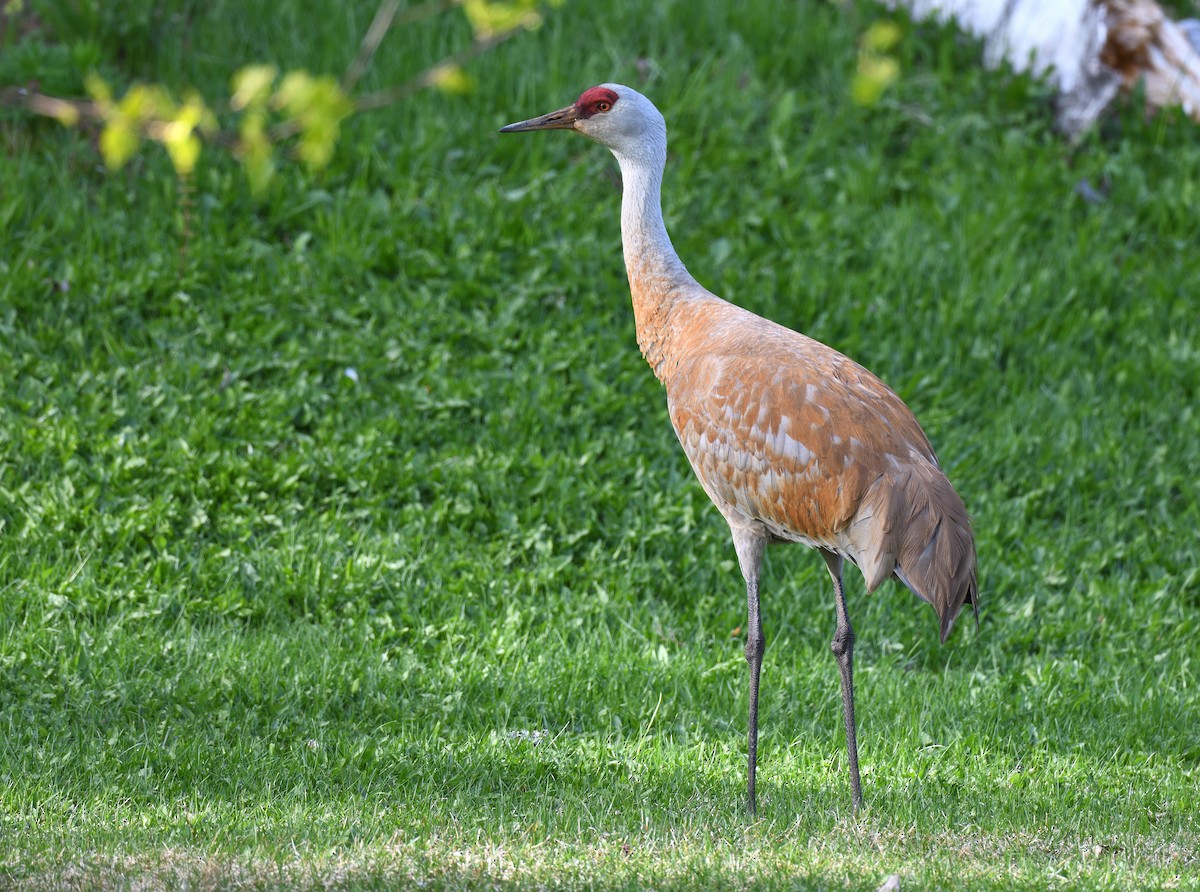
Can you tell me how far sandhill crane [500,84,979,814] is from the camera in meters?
4.53

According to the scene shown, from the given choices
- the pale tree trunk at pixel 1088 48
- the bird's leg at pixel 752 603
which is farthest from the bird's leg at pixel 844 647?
the pale tree trunk at pixel 1088 48

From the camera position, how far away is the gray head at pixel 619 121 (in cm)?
552

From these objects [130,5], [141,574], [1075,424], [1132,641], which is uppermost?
[130,5]

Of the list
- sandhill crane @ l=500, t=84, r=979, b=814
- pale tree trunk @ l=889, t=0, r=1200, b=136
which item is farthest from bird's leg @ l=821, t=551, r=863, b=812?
pale tree trunk @ l=889, t=0, r=1200, b=136

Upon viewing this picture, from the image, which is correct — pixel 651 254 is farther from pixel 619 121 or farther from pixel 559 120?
pixel 559 120

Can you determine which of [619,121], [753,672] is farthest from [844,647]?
[619,121]

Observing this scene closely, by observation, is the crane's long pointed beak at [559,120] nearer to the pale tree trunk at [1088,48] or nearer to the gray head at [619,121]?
the gray head at [619,121]

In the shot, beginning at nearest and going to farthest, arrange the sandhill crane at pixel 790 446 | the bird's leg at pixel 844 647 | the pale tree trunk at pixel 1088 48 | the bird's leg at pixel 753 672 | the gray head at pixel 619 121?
the sandhill crane at pixel 790 446
the bird's leg at pixel 753 672
the bird's leg at pixel 844 647
the gray head at pixel 619 121
the pale tree trunk at pixel 1088 48

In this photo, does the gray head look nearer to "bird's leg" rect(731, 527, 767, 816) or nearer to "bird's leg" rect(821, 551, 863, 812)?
"bird's leg" rect(731, 527, 767, 816)

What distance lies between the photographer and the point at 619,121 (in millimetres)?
5523

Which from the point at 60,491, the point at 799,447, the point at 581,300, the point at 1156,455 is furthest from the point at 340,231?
the point at 1156,455

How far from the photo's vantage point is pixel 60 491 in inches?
251

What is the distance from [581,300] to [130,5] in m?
3.83

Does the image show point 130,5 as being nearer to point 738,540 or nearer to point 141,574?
point 141,574
